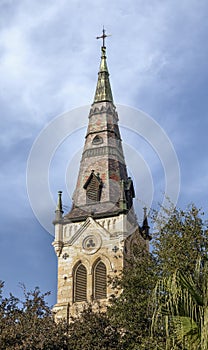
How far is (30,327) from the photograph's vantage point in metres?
29.6

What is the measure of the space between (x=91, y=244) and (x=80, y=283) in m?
2.83

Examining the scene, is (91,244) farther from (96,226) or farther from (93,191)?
(93,191)

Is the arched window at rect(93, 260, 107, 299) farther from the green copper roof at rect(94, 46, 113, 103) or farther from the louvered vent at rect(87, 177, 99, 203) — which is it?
the green copper roof at rect(94, 46, 113, 103)

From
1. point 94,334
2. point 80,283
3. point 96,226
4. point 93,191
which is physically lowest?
point 94,334

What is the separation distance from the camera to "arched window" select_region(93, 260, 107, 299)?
152 feet

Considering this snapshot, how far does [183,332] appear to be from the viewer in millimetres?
14234

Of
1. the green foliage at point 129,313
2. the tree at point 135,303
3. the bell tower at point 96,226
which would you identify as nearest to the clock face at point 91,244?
the bell tower at point 96,226

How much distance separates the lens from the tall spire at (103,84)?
56875mm

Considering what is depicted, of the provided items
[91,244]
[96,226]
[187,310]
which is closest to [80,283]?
[91,244]

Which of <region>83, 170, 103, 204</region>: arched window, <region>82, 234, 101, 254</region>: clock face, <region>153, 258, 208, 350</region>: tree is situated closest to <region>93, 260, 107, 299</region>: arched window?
<region>82, 234, 101, 254</region>: clock face

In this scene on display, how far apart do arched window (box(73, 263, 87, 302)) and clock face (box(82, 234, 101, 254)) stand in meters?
1.15

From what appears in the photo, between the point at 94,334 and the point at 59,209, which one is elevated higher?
the point at 59,209

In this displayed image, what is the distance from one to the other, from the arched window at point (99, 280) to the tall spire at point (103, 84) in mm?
14776

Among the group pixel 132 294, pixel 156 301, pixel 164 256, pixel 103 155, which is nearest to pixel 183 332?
pixel 156 301
